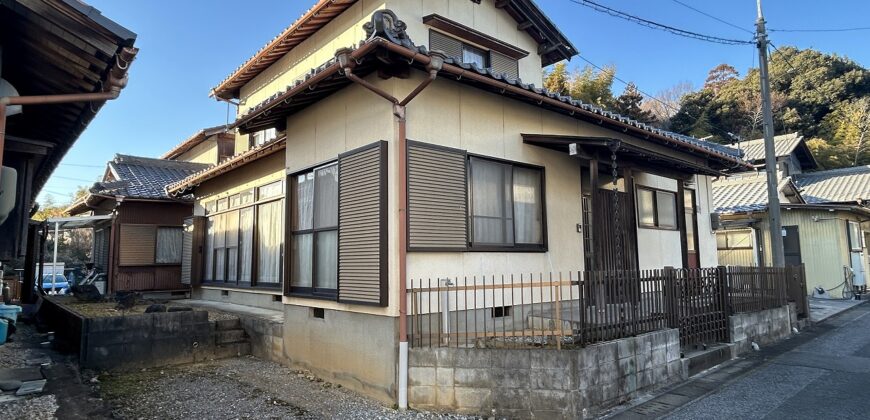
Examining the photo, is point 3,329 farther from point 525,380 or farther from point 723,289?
point 723,289

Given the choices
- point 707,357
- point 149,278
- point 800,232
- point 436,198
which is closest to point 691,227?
Answer: point 707,357

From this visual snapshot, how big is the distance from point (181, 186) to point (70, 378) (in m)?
7.55

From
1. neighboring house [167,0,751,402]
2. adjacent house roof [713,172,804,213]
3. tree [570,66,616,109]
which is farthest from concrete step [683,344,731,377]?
tree [570,66,616,109]

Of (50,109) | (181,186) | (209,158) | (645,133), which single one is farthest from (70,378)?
(209,158)

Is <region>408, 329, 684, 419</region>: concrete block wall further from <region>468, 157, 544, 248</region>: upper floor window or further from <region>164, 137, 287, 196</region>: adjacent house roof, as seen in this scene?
<region>164, 137, 287, 196</region>: adjacent house roof

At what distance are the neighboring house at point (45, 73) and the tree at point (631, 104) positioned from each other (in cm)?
2648

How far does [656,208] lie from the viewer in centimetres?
1019

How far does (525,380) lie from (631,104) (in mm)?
26172

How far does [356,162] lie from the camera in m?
6.37

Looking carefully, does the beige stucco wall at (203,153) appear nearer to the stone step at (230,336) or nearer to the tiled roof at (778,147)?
the stone step at (230,336)

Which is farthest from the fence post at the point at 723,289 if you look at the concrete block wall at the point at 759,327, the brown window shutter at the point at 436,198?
the brown window shutter at the point at 436,198

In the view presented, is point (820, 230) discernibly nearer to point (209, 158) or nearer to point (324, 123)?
point (324, 123)

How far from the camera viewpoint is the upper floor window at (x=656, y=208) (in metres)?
9.84

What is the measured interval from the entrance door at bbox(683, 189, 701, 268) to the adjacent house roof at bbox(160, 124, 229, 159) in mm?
13583
